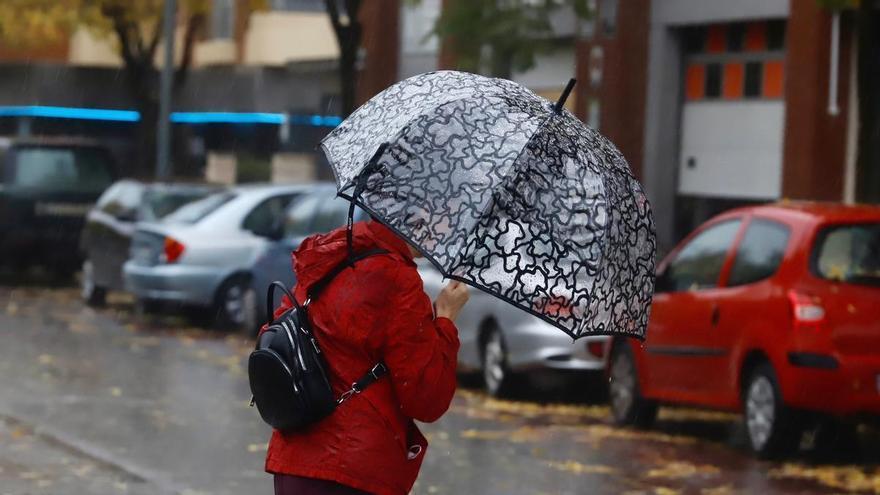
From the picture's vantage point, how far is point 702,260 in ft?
38.8

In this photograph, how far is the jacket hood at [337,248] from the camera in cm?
437

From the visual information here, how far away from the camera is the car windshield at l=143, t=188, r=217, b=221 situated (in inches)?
807

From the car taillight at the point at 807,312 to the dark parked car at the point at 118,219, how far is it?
37.4 ft

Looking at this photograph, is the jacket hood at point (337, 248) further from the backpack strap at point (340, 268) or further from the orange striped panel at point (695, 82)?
the orange striped panel at point (695, 82)

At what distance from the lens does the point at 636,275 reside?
4.61m

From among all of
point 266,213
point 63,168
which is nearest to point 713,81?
point 266,213

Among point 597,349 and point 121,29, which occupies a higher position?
point 121,29

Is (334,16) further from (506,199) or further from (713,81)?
(506,199)

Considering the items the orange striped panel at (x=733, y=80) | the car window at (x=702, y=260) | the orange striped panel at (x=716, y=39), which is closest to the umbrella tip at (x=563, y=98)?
the car window at (x=702, y=260)

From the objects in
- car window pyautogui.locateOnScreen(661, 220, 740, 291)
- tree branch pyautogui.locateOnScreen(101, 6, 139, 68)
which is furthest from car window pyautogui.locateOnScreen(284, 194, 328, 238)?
tree branch pyautogui.locateOnScreen(101, 6, 139, 68)

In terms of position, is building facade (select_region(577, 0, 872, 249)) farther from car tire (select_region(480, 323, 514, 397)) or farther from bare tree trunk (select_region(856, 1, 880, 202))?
car tire (select_region(480, 323, 514, 397))

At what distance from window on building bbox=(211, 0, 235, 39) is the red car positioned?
107ft

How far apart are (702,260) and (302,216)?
6.24 m

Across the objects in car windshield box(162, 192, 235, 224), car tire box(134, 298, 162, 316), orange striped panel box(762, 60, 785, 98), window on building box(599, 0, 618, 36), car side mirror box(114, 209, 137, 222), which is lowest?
car tire box(134, 298, 162, 316)
